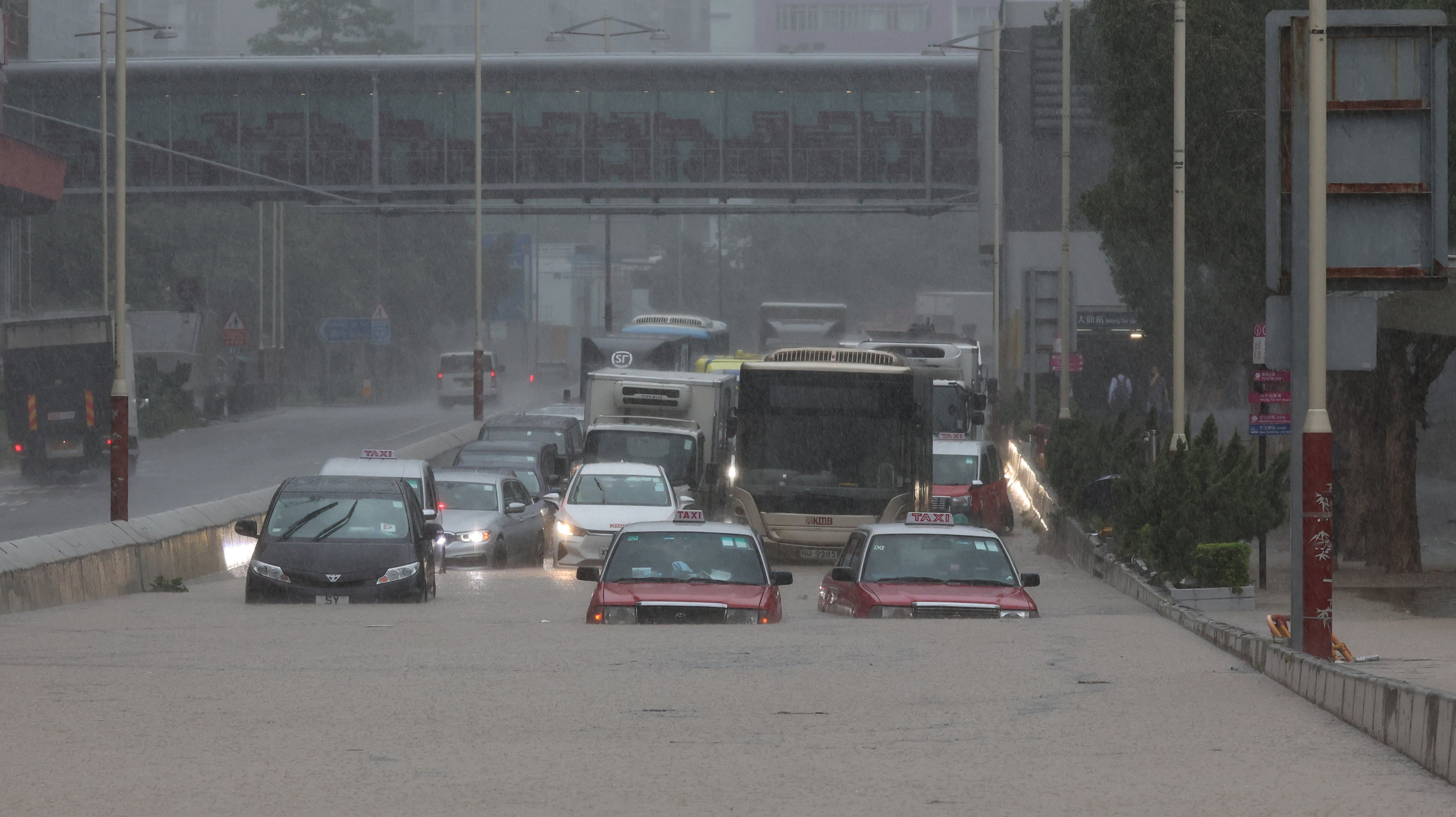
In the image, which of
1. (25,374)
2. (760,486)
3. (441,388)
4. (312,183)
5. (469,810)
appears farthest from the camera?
(441,388)

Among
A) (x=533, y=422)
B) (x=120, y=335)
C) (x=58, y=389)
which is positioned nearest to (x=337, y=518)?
(x=120, y=335)

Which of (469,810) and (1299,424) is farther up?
(1299,424)

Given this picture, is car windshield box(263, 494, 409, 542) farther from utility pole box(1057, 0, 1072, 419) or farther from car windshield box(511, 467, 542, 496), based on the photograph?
utility pole box(1057, 0, 1072, 419)

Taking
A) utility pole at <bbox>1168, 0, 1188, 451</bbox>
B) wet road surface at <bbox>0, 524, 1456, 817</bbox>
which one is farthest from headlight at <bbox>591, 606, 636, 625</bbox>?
utility pole at <bbox>1168, 0, 1188, 451</bbox>

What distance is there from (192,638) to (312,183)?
52.8 meters

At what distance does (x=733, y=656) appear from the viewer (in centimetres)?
1234

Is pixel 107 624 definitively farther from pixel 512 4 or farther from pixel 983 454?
pixel 512 4

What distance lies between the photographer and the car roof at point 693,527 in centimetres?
1644

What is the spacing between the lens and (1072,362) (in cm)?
4538

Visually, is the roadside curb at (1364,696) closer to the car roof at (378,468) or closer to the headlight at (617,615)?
the headlight at (617,615)

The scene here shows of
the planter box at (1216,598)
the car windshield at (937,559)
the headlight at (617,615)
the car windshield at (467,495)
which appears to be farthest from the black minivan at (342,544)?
the planter box at (1216,598)

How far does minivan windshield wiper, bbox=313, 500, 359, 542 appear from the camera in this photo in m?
18.5

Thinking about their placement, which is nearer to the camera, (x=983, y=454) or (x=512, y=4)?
(x=983, y=454)

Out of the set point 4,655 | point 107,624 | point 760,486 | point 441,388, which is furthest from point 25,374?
point 441,388
